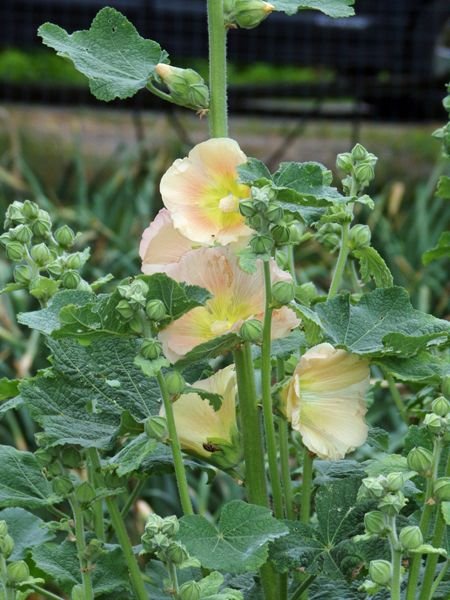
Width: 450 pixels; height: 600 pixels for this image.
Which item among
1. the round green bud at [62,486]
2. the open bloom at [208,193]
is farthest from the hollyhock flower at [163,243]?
the round green bud at [62,486]

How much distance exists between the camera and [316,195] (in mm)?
552

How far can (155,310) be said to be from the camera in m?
0.52

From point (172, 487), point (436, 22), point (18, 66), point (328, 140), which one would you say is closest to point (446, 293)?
point (172, 487)

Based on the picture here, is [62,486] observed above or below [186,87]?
below

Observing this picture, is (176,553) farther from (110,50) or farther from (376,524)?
Answer: (110,50)

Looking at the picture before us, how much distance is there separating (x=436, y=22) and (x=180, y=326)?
3135mm

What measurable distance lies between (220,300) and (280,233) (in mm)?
67

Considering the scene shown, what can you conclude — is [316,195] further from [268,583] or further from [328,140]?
[328,140]

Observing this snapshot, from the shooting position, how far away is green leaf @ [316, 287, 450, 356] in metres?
0.59

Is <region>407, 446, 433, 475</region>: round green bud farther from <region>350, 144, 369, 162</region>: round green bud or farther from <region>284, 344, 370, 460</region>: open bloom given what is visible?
<region>350, 144, 369, 162</region>: round green bud

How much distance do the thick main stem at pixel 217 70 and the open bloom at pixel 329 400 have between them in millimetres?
122

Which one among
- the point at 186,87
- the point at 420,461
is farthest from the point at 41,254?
the point at 420,461

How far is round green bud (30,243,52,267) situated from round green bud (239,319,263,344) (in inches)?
5.6

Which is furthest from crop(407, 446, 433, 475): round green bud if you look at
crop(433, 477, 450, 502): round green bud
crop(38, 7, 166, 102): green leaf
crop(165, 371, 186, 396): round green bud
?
crop(38, 7, 166, 102): green leaf
